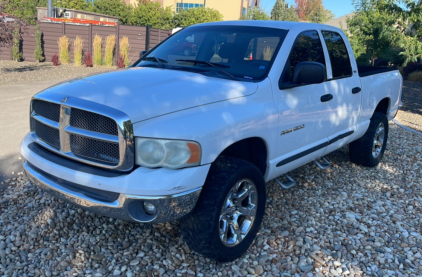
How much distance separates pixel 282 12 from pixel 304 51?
159 ft

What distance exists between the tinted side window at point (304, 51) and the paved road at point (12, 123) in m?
3.41

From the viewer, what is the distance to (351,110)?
460 centimetres

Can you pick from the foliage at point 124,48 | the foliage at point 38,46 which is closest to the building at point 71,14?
the foliage at point 38,46

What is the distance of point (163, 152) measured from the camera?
103 inches

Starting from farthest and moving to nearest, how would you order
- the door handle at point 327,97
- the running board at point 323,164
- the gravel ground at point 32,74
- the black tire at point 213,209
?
the gravel ground at point 32,74, the running board at point 323,164, the door handle at point 327,97, the black tire at point 213,209

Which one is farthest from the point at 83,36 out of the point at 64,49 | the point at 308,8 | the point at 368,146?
the point at 308,8

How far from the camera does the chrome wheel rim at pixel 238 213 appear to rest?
3.04m

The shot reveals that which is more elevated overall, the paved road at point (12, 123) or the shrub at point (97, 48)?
the shrub at point (97, 48)

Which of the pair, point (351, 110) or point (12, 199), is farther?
point (351, 110)

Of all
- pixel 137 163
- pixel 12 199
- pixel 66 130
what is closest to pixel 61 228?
pixel 12 199

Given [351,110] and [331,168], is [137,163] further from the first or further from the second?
[331,168]

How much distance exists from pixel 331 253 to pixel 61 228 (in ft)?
7.96

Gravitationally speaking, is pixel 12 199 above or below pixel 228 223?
below

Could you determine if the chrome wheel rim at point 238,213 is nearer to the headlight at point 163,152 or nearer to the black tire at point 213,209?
the black tire at point 213,209
